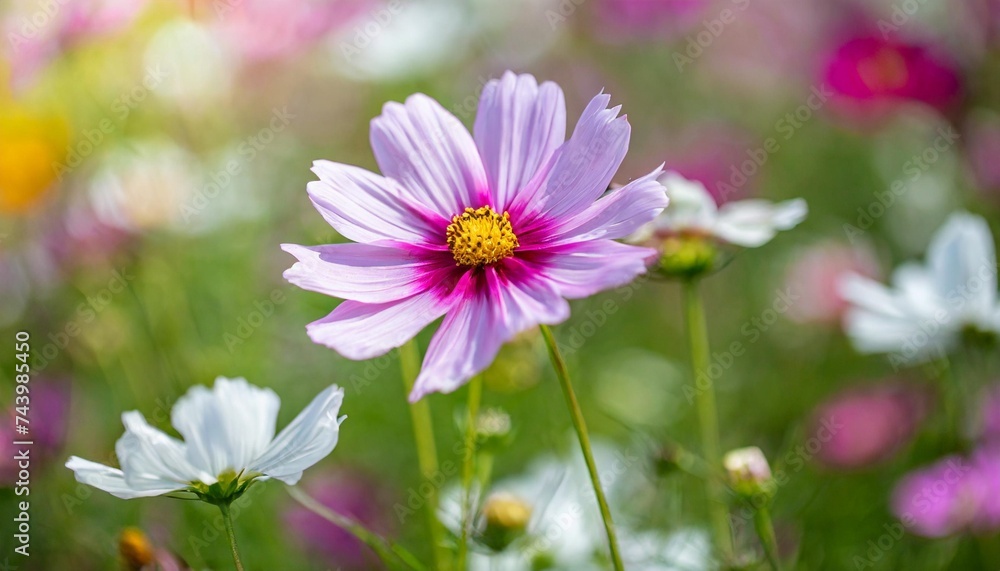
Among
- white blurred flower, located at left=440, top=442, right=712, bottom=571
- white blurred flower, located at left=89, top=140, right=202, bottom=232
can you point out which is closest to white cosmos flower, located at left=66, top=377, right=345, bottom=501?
white blurred flower, located at left=440, top=442, right=712, bottom=571

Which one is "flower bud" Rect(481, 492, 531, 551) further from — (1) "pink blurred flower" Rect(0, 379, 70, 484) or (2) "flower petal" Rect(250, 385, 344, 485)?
(1) "pink blurred flower" Rect(0, 379, 70, 484)

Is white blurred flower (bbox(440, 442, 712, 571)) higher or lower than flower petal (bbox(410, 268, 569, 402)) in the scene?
lower

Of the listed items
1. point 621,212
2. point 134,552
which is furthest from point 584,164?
point 134,552

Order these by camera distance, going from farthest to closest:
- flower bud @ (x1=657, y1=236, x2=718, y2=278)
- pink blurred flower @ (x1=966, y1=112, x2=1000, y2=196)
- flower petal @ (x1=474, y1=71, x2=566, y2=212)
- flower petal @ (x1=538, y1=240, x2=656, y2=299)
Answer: pink blurred flower @ (x1=966, y1=112, x2=1000, y2=196)
flower bud @ (x1=657, y1=236, x2=718, y2=278)
flower petal @ (x1=474, y1=71, x2=566, y2=212)
flower petal @ (x1=538, y1=240, x2=656, y2=299)

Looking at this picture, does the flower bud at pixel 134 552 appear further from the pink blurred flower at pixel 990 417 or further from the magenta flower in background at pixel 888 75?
the magenta flower in background at pixel 888 75

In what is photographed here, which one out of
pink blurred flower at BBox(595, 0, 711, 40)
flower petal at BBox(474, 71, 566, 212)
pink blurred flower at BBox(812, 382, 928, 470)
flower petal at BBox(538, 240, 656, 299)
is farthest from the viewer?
pink blurred flower at BBox(595, 0, 711, 40)

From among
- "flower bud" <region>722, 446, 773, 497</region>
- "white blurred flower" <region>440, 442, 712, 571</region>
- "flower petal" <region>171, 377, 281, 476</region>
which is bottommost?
"white blurred flower" <region>440, 442, 712, 571</region>

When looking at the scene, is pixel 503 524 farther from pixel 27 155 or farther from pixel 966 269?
pixel 27 155
